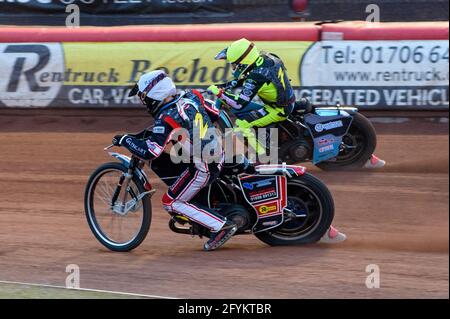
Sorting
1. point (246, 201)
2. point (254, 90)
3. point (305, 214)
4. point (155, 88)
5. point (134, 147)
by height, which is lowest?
point (305, 214)

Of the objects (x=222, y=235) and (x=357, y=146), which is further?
(x=357, y=146)

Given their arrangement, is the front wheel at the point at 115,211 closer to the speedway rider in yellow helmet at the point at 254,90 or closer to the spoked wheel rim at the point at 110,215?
the spoked wheel rim at the point at 110,215

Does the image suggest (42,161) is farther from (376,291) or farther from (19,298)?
(376,291)

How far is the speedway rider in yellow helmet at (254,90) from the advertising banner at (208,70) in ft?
10.4

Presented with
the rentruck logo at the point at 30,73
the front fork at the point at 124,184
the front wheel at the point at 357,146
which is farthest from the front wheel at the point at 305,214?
the rentruck logo at the point at 30,73

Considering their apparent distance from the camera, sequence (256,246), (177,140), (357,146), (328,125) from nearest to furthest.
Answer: (177,140) < (256,246) < (328,125) < (357,146)

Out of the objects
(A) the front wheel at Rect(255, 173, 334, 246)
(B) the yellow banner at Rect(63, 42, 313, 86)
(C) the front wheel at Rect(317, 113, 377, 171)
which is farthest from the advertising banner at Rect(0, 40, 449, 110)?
(A) the front wheel at Rect(255, 173, 334, 246)

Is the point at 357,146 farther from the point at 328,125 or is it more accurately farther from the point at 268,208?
the point at 268,208

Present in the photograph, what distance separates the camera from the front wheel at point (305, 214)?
6.99 meters

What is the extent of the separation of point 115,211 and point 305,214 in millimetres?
1747

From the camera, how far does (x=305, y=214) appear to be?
23.2 feet

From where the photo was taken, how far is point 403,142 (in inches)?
437

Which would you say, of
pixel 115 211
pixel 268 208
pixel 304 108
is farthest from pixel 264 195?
pixel 304 108

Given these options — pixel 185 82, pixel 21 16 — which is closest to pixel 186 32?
pixel 185 82
